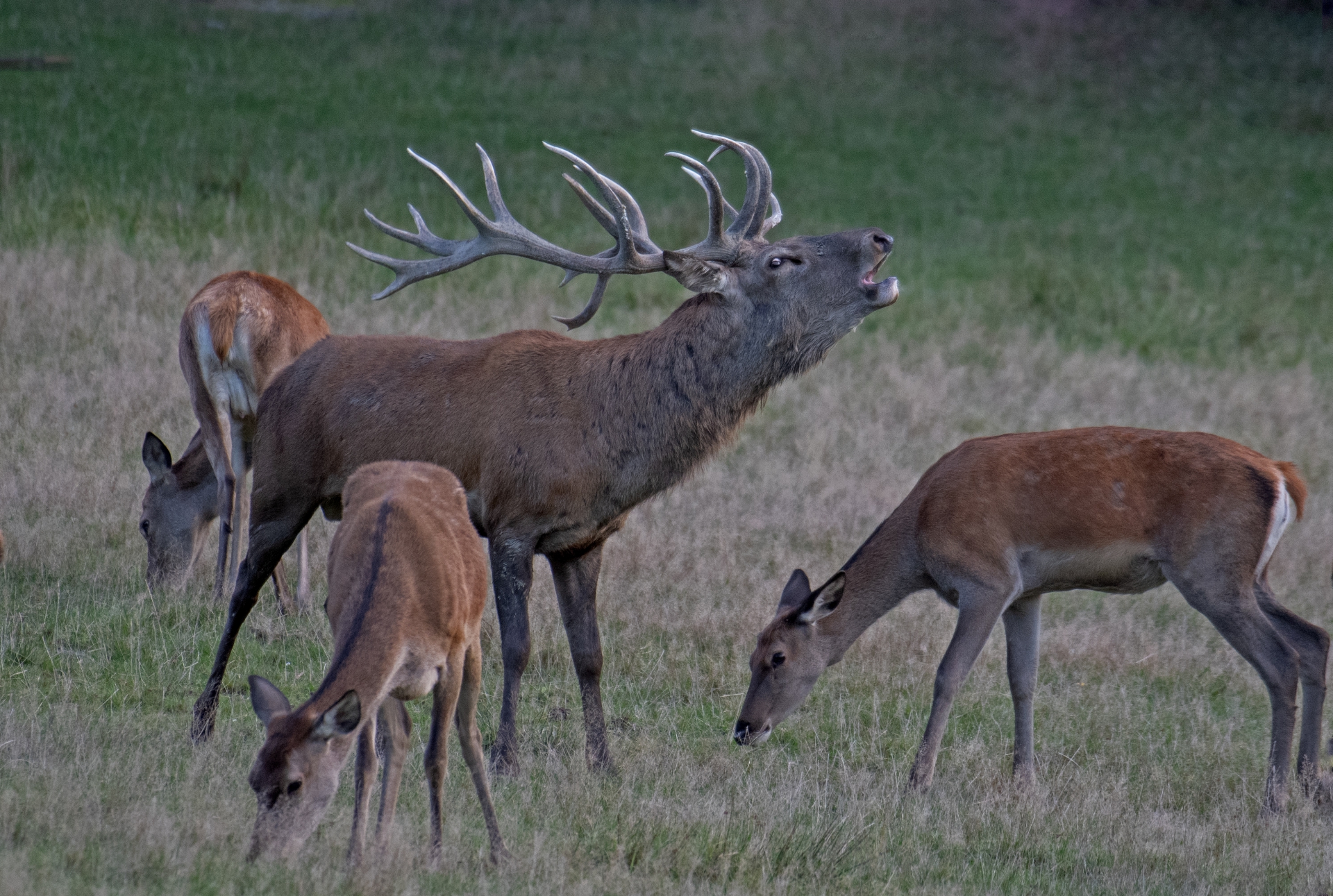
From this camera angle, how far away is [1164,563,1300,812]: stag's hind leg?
681cm

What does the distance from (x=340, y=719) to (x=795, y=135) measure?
912 inches

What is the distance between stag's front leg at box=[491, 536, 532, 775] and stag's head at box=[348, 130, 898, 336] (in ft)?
4.10

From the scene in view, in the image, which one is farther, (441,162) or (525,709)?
(441,162)

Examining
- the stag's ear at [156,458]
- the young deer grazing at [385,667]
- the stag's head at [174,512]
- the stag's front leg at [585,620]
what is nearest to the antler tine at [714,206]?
the stag's front leg at [585,620]

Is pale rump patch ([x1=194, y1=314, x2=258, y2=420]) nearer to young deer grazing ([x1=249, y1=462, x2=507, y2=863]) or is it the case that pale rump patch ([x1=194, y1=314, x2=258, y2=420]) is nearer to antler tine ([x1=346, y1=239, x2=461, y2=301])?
antler tine ([x1=346, y1=239, x2=461, y2=301])

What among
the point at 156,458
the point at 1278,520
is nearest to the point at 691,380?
the point at 1278,520

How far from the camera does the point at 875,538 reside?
7504 millimetres

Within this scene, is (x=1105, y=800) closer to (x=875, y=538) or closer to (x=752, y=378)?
(x=875, y=538)

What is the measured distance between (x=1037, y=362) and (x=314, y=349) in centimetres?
994

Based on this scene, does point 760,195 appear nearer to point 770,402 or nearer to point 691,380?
point 691,380

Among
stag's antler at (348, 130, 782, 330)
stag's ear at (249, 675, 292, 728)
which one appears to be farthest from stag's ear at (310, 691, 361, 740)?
stag's antler at (348, 130, 782, 330)

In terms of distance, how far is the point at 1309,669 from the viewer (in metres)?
7.08

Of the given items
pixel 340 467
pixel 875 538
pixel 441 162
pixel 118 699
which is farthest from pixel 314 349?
pixel 441 162

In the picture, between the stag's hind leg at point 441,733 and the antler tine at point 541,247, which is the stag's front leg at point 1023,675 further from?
the stag's hind leg at point 441,733
